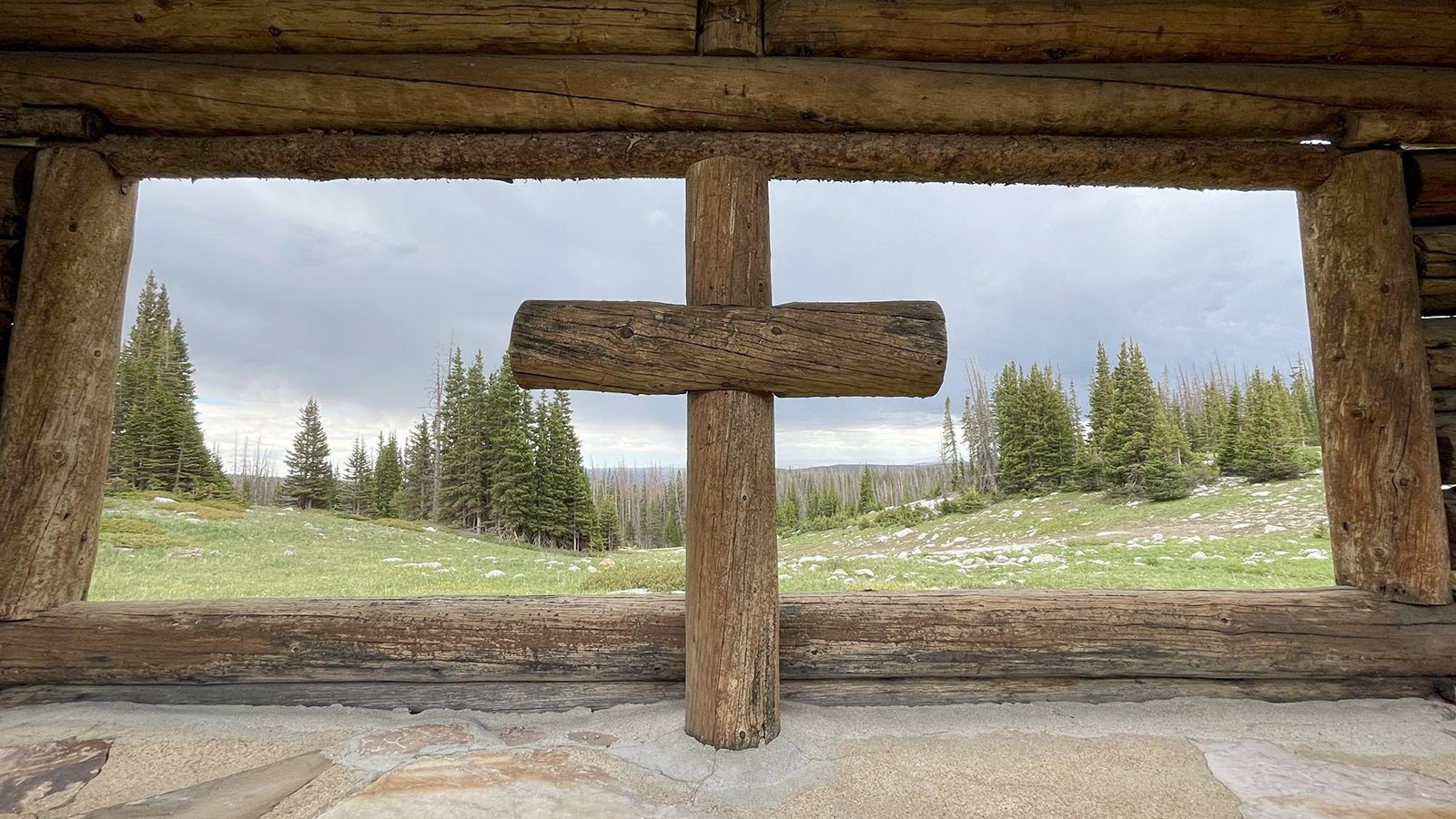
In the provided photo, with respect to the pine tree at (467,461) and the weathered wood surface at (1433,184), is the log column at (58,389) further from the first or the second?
the pine tree at (467,461)

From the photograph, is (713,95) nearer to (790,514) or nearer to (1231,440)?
(1231,440)

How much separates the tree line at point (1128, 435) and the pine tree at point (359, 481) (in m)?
33.1

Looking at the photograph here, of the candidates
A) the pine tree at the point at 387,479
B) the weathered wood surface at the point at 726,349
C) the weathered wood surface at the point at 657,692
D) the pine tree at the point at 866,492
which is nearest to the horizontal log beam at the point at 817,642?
the weathered wood surface at the point at 657,692

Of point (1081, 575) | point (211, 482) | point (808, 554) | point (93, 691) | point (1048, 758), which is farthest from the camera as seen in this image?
point (211, 482)

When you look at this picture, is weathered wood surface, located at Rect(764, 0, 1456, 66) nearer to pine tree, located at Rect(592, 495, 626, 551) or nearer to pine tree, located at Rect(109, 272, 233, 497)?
pine tree, located at Rect(592, 495, 626, 551)

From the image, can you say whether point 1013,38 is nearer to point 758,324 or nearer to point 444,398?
point 758,324

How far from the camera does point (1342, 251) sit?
2.94 meters

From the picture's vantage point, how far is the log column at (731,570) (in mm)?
2336

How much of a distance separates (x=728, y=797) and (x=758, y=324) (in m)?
1.75

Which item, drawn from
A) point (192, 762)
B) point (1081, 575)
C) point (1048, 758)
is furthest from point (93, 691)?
point (1081, 575)

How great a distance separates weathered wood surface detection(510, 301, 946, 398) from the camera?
2336mm

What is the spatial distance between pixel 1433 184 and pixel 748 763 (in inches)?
179

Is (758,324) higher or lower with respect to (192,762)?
higher

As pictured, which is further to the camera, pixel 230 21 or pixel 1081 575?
pixel 1081 575
